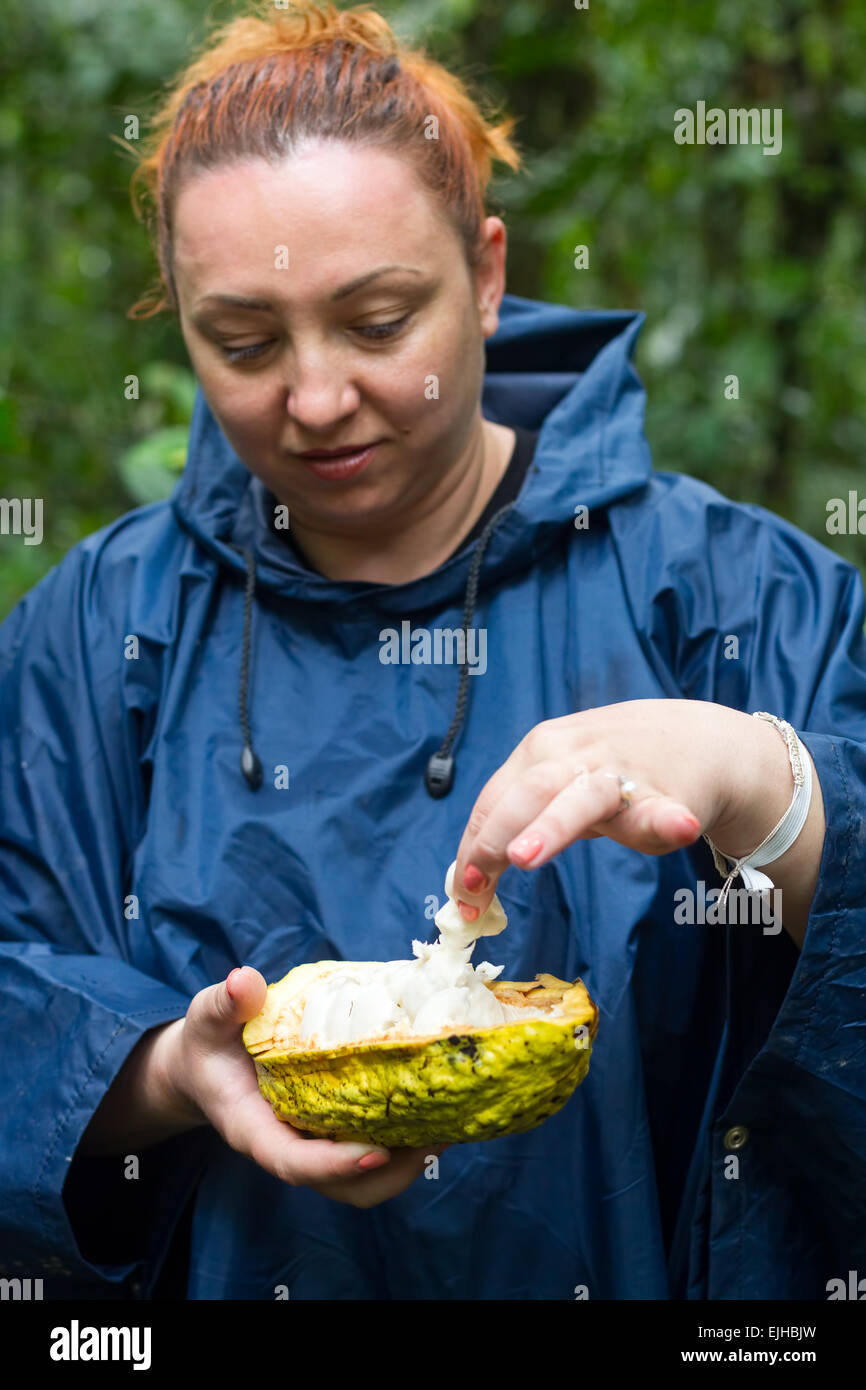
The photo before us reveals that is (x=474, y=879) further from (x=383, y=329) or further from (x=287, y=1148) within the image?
(x=383, y=329)

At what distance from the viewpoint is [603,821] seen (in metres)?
1.17

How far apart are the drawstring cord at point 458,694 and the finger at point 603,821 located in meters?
0.50

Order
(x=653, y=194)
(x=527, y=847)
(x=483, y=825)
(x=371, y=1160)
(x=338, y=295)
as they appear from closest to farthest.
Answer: (x=527, y=847) → (x=483, y=825) → (x=371, y=1160) → (x=338, y=295) → (x=653, y=194)

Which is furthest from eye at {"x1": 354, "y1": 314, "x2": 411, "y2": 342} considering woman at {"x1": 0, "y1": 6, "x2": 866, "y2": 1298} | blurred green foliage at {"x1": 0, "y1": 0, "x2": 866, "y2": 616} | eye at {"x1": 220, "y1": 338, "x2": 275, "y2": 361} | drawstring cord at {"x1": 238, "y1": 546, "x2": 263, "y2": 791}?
blurred green foliage at {"x1": 0, "y1": 0, "x2": 866, "y2": 616}

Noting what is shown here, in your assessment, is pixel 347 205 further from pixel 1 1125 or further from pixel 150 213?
pixel 1 1125

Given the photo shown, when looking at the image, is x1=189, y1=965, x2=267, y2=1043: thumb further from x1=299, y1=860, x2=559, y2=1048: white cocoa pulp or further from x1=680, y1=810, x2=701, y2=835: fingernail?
x1=680, y1=810, x2=701, y2=835: fingernail

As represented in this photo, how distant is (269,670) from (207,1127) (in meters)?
0.67

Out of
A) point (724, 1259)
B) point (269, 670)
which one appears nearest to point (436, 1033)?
point (724, 1259)

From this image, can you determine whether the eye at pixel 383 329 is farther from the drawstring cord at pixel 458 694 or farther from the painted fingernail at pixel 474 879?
the painted fingernail at pixel 474 879

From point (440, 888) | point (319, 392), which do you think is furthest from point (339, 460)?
point (440, 888)

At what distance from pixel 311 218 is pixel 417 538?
517 mm

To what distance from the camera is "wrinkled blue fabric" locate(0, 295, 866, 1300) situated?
1561 mm

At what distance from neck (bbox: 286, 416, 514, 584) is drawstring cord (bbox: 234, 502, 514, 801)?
0.26 ft

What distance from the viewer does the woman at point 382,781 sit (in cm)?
155
